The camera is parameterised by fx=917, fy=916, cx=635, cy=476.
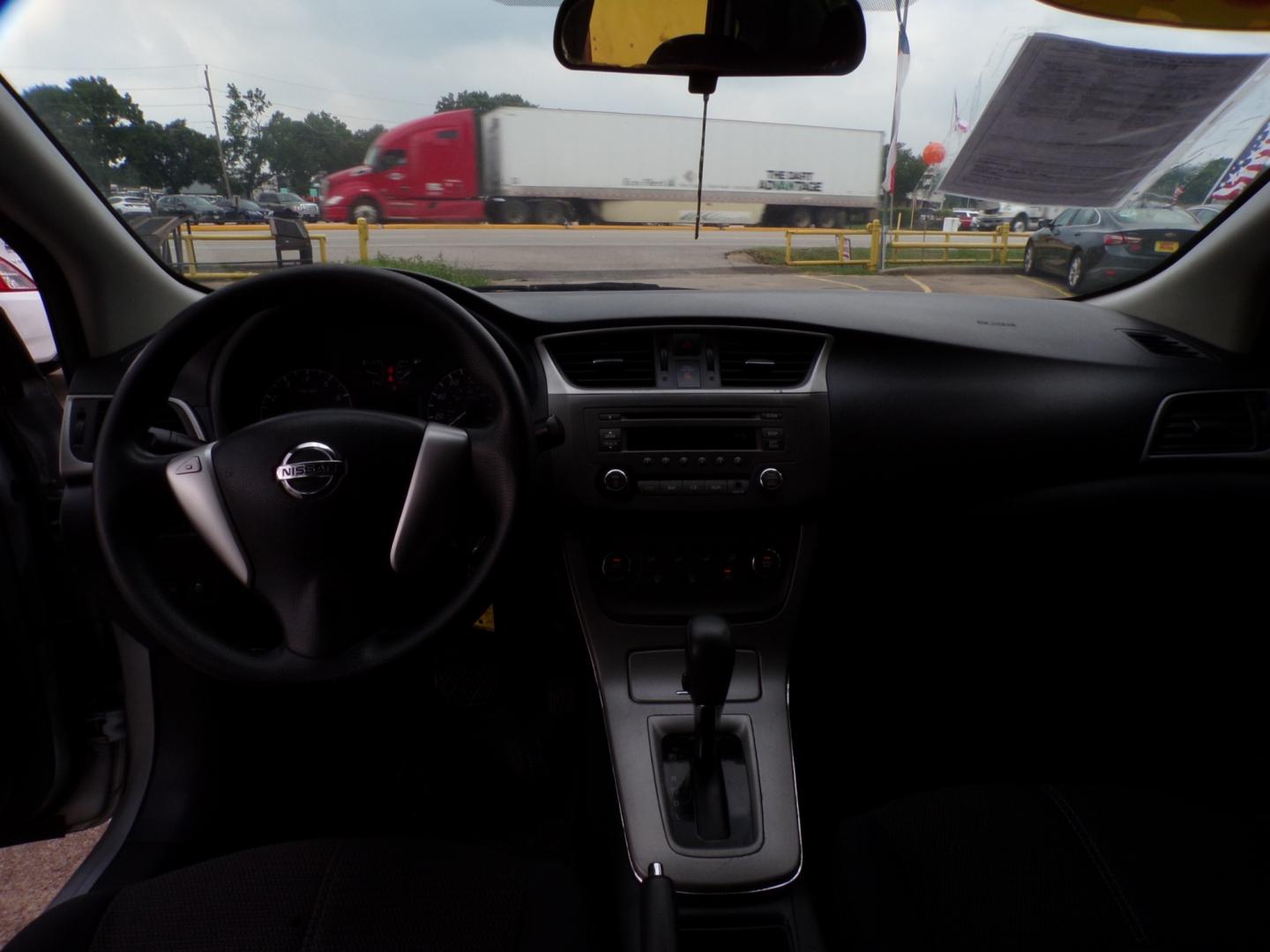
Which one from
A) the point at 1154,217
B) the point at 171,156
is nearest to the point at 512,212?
the point at 171,156

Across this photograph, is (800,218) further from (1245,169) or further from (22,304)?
(22,304)

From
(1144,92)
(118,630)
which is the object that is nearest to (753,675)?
(118,630)

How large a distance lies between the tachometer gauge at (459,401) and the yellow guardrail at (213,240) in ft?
1.19

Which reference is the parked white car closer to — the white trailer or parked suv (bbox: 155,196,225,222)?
parked suv (bbox: 155,196,225,222)

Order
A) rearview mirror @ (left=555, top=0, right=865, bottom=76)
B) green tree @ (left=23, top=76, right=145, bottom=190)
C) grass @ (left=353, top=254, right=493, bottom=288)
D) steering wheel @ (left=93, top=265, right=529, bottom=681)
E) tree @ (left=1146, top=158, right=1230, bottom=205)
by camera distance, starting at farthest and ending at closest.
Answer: tree @ (left=1146, top=158, right=1230, bottom=205) → grass @ (left=353, top=254, right=493, bottom=288) → green tree @ (left=23, top=76, right=145, bottom=190) → rearview mirror @ (left=555, top=0, right=865, bottom=76) → steering wheel @ (left=93, top=265, right=529, bottom=681)

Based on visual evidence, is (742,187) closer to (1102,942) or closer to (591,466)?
(591,466)

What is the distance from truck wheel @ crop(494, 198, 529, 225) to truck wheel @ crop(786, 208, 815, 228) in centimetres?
64

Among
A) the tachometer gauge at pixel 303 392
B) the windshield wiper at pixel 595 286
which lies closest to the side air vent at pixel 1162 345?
the windshield wiper at pixel 595 286

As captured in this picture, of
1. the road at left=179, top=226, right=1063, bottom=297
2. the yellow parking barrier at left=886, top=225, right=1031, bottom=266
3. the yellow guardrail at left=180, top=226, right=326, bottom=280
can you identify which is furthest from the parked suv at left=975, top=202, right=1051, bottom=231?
the yellow guardrail at left=180, top=226, right=326, bottom=280

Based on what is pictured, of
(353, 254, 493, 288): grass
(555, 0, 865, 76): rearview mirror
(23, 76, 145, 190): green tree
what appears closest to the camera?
(555, 0, 865, 76): rearview mirror

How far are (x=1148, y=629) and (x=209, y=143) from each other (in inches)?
101

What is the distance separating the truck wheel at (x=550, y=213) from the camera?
2.16 m

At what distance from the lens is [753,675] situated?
2.23 meters

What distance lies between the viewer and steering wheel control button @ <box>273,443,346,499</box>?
4.42ft
